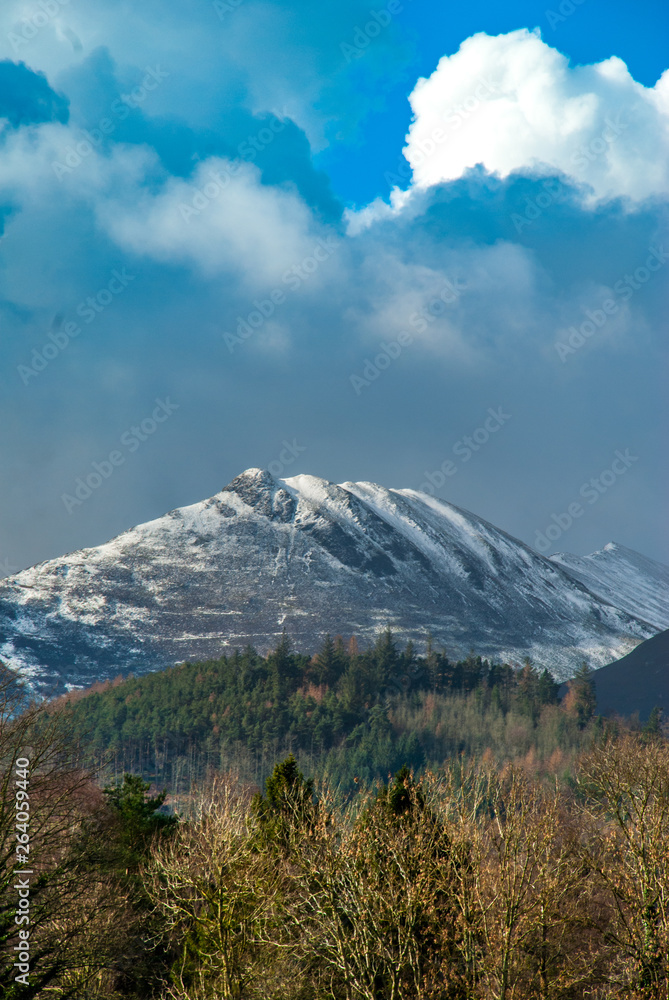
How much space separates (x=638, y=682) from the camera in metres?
178

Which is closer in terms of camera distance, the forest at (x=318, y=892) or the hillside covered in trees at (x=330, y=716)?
the forest at (x=318, y=892)

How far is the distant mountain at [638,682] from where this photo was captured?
166 metres

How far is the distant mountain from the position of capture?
6521 inches

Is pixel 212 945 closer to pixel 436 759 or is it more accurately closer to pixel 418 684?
pixel 436 759

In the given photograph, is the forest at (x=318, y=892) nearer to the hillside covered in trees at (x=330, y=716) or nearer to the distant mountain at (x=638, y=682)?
the hillside covered in trees at (x=330, y=716)

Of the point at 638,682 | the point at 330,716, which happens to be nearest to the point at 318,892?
the point at 330,716

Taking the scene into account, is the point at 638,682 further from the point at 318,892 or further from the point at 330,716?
the point at 318,892

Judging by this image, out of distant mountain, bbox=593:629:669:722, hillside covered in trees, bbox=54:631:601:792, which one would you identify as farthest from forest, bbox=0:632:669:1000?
distant mountain, bbox=593:629:669:722

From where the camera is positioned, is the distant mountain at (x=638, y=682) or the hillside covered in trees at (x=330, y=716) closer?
the hillside covered in trees at (x=330, y=716)

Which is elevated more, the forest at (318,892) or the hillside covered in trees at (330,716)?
the hillside covered in trees at (330,716)

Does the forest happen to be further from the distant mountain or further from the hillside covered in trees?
the distant mountain

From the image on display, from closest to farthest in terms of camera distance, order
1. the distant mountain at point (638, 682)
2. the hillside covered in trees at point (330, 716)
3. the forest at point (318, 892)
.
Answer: the forest at point (318, 892) < the hillside covered in trees at point (330, 716) < the distant mountain at point (638, 682)

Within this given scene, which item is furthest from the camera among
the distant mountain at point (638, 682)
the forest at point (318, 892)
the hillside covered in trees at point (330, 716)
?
the distant mountain at point (638, 682)

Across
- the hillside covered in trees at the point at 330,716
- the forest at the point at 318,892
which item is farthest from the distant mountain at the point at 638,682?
the forest at the point at 318,892
